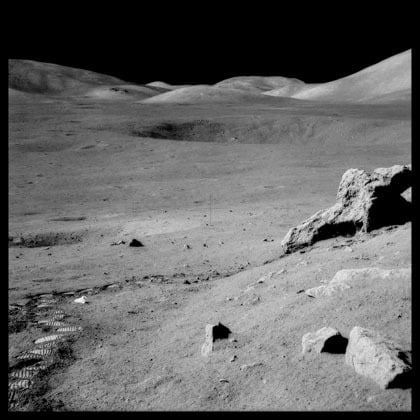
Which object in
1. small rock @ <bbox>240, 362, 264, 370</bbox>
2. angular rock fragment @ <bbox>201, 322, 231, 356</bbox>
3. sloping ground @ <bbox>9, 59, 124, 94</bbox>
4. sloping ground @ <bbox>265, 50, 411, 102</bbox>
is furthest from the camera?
sloping ground @ <bbox>9, 59, 124, 94</bbox>

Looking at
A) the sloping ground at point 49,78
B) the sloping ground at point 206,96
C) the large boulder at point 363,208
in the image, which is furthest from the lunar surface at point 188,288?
the sloping ground at point 49,78

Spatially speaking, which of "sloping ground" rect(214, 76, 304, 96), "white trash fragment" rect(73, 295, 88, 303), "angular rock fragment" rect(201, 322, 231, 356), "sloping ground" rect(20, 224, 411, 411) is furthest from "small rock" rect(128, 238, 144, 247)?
"sloping ground" rect(214, 76, 304, 96)

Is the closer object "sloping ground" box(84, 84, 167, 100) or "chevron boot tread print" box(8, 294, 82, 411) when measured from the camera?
"chevron boot tread print" box(8, 294, 82, 411)

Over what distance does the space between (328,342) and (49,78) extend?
69.2 m

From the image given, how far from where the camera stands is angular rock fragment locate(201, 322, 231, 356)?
2787 mm

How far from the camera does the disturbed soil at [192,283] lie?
2.34 metres

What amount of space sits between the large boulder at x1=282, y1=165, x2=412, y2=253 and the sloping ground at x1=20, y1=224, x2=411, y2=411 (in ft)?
0.72

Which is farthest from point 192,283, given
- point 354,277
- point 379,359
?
point 379,359

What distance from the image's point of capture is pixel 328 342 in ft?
7.54

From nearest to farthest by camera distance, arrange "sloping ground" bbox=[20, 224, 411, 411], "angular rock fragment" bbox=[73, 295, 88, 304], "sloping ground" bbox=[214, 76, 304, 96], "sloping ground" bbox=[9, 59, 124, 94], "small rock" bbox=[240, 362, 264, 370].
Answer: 1. "sloping ground" bbox=[20, 224, 411, 411]
2. "small rock" bbox=[240, 362, 264, 370]
3. "angular rock fragment" bbox=[73, 295, 88, 304]
4. "sloping ground" bbox=[9, 59, 124, 94]
5. "sloping ground" bbox=[214, 76, 304, 96]

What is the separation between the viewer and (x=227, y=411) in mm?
2115

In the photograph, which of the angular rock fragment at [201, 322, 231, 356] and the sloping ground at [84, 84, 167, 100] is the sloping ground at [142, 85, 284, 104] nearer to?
the sloping ground at [84, 84, 167, 100]

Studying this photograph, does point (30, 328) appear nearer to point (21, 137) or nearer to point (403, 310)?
point (403, 310)

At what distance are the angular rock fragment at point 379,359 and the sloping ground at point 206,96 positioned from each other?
36.0 meters
